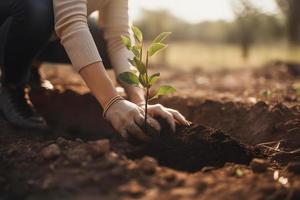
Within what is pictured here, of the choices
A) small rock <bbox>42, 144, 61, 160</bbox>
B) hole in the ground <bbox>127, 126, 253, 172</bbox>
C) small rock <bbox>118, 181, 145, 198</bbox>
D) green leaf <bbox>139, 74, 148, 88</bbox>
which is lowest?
hole in the ground <bbox>127, 126, 253, 172</bbox>

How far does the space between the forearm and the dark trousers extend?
56 centimetres

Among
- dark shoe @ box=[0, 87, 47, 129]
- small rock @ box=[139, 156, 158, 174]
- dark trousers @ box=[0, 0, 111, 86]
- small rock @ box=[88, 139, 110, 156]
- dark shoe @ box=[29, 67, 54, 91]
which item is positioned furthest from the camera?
dark shoe @ box=[29, 67, 54, 91]

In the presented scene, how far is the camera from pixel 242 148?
2072 mm

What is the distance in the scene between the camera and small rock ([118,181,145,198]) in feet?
4.56

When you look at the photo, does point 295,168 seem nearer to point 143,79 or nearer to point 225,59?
point 143,79

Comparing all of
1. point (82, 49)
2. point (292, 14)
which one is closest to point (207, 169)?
point (82, 49)

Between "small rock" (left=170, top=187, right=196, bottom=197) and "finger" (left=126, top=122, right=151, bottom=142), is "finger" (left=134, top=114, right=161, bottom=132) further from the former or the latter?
"small rock" (left=170, top=187, right=196, bottom=197)

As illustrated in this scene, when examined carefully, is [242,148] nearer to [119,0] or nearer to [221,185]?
[221,185]

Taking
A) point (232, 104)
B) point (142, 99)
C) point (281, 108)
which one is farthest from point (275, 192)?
point (232, 104)

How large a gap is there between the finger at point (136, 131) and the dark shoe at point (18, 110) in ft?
2.90

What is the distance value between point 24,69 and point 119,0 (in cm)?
68

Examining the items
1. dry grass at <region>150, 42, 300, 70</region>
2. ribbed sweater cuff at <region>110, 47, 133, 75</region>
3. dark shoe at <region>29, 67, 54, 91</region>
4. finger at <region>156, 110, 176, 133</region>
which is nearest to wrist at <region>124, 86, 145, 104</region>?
ribbed sweater cuff at <region>110, 47, 133, 75</region>

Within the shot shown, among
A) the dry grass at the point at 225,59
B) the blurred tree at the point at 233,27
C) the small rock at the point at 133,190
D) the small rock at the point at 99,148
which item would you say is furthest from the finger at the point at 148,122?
the dry grass at the point at 225,59

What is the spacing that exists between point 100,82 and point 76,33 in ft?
0.76
